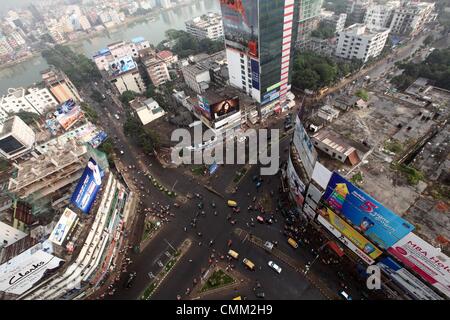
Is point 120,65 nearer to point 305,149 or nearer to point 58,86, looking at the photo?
point 58,86

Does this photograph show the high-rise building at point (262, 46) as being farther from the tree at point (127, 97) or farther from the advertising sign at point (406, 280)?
the advertising sign at point (406, 280)

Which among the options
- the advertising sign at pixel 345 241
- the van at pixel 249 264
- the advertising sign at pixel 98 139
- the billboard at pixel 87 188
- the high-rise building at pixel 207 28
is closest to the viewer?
the advertising sign at pixel 345 241

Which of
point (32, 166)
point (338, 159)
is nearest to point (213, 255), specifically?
point (338, 159)

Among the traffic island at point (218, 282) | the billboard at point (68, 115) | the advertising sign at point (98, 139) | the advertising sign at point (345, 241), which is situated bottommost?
the traffic island at point (218, 282)

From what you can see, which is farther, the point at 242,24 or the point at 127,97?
the point at 127,97

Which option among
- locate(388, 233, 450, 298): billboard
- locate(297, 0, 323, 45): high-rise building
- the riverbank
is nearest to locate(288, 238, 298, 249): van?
locate(388, 233, 450, 298): billboard

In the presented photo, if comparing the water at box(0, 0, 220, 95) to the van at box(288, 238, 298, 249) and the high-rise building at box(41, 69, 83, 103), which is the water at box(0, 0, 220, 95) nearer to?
the high-rise building at box(41, 69, 83, 103)

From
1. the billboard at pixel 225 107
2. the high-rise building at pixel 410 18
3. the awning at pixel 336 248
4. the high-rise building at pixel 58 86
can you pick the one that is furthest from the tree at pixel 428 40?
the high-rise building at pixel 58 86

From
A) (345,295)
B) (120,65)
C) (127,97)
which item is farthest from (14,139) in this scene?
(345,295)
